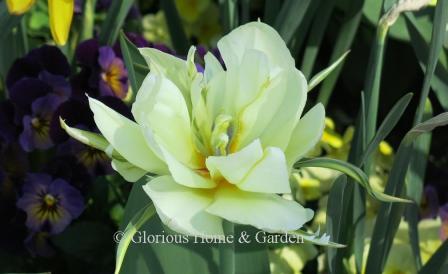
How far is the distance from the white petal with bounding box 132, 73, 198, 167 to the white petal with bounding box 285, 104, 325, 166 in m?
0.08

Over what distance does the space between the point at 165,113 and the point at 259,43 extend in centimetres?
10

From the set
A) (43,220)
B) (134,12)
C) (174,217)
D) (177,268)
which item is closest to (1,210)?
(43,220)

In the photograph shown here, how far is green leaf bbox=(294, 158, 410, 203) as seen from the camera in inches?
22.7

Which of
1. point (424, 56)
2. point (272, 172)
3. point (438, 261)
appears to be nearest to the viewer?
point (272, 172)

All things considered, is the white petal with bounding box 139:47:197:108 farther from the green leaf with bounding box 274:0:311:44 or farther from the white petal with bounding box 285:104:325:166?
the green leaf with bounding box 274:0:311:44

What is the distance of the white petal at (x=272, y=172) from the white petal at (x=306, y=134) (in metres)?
0.04

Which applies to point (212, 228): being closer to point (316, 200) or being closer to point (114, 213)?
point (114, 213)

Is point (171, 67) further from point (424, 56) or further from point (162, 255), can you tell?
point (424, 56)

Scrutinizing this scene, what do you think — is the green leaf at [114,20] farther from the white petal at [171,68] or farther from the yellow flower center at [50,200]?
the white petal at [171,68]

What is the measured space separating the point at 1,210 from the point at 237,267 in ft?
1.27

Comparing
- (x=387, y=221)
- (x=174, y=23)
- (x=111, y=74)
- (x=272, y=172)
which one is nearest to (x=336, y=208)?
(x=387, y=221)

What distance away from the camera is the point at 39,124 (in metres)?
1.05

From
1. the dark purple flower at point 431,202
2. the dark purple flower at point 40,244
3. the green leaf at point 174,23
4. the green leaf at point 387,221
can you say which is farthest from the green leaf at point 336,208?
the green leaf at point 174,23

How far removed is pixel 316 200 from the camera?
4.17ft
